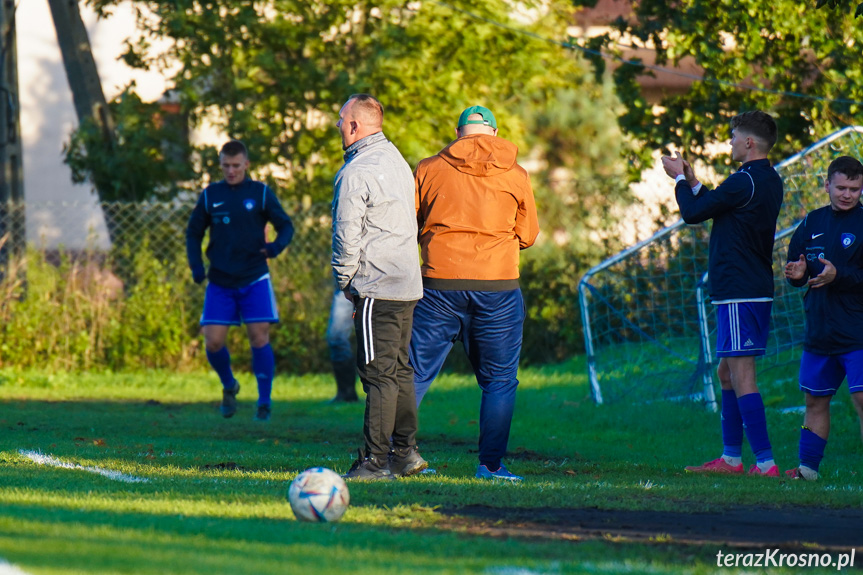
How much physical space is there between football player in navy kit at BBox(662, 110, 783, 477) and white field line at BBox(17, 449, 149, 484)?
3.36 metres

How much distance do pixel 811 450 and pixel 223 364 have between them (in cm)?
521

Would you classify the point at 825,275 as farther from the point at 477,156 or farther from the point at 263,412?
the point at 263,412

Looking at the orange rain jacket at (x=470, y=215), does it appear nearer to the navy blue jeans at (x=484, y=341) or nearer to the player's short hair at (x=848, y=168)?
the navy blue jeans at (x=484, y=341)

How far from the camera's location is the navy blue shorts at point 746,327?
20.7 feet

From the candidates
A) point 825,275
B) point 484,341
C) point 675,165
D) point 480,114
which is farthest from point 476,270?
point 825,275

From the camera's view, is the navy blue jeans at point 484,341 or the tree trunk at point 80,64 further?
the tree trunk at point 80,64

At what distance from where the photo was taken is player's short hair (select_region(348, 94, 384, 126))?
607 cm

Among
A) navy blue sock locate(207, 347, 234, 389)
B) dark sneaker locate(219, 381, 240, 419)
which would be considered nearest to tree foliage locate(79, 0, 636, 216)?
navy blue sock locate(207, 347, 234, 389)

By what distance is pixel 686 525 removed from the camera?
15.1 ft

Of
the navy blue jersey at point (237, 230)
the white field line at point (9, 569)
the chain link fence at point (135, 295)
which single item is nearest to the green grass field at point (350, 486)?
the white field line at point (9, 569)

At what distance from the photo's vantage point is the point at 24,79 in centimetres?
2380

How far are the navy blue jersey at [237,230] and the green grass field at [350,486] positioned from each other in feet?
4.28

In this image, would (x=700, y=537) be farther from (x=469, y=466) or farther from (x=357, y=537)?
(x=469, y=466)

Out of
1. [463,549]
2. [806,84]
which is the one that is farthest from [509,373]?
[806,84]
